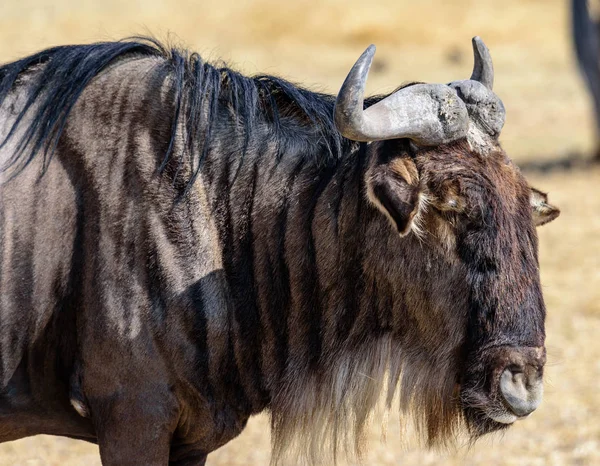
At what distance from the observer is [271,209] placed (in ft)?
11.2

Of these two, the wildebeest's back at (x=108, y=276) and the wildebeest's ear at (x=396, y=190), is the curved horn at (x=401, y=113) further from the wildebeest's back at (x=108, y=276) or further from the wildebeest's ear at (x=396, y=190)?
the wildebeest's back at (x=108, y=276)

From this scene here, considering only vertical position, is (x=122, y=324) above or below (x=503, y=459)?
above

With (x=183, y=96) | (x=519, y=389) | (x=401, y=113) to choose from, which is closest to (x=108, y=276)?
(x=183, y=96)

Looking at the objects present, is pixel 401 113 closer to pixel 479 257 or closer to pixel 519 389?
pixel 479 257

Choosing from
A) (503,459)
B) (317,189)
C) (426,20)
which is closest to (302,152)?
(317,189)

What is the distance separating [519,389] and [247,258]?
1069 millimetres

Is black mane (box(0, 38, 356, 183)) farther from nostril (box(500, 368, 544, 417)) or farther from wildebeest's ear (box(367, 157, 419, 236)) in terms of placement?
nostril (box(500, 368, 544, 417))

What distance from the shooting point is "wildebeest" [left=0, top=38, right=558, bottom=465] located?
311 centimetres

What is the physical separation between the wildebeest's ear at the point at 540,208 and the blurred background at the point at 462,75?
0.64m

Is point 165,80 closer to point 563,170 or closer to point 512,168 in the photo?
point 512,168

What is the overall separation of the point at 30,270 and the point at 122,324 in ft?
1.26

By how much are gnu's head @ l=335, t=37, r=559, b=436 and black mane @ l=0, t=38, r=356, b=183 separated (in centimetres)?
42

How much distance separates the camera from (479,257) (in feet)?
10.2

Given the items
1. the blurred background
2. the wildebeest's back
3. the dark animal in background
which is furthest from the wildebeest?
the dark animal in background
